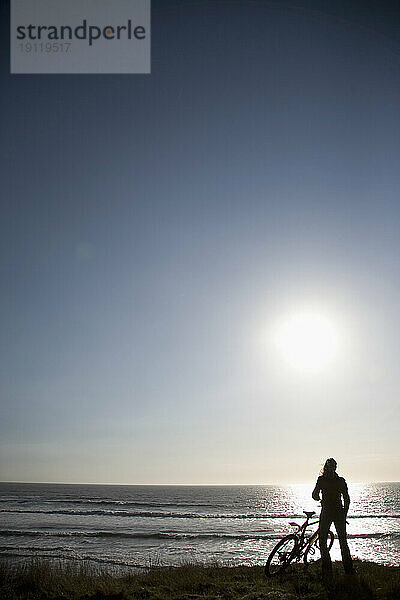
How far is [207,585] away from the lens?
10727mm

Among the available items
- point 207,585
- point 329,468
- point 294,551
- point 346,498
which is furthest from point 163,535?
point 346,498

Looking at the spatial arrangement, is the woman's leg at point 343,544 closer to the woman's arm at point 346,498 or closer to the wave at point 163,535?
the woman's arm at point 346,498

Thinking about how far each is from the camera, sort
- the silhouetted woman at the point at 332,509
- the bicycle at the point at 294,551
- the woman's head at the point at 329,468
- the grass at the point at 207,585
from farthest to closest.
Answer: the bicycle at the point at 294,551, the woman's head at the point at 329,468, the silhouetted woman at the point at 332,509, the grass at the point at 207,585

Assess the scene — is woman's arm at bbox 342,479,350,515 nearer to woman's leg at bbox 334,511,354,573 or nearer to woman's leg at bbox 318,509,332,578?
woman's leg at bbox 334,511,354,573

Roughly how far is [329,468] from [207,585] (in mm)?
3697

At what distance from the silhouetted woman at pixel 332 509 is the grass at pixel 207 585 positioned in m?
0.40

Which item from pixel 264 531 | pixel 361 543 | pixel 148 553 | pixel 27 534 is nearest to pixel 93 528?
pixel 27 534

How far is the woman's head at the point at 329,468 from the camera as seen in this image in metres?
10.8

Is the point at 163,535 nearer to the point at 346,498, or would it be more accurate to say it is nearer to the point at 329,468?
the point at 329,468

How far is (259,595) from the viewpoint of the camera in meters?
9.57

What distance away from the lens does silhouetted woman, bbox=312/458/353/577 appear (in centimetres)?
1029

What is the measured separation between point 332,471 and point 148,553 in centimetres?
1472

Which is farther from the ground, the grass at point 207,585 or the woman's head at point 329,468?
the woman's head at point 329,468

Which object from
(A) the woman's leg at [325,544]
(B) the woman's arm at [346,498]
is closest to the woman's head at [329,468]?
(B) the woman's arm at [346,498]
